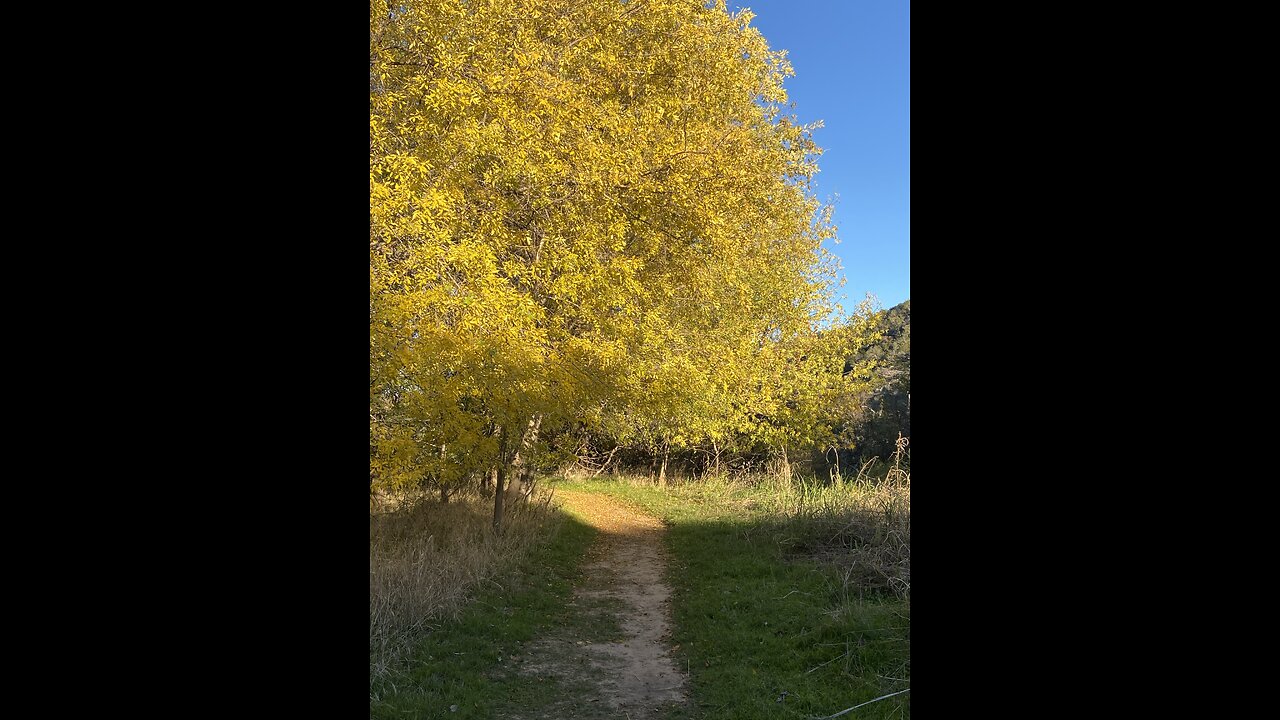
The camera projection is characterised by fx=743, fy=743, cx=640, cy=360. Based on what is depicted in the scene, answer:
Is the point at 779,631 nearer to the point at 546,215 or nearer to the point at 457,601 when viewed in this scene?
the point at 457,601

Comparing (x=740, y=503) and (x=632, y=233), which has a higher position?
(x=632, y=233)

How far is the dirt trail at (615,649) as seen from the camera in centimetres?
557

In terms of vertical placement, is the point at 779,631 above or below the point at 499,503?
below

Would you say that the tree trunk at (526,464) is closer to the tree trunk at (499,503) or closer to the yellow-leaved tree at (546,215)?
the yellow-leaved tree at (546,215)

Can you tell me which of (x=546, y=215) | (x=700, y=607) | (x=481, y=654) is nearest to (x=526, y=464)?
(x=546, y=215)

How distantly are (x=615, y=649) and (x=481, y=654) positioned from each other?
125cm

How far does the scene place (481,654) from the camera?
6.40m

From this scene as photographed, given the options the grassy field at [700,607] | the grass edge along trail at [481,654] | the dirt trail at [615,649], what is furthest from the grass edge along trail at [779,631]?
the grass edge along trail at [481,654]

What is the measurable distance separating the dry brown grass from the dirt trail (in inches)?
41.1
